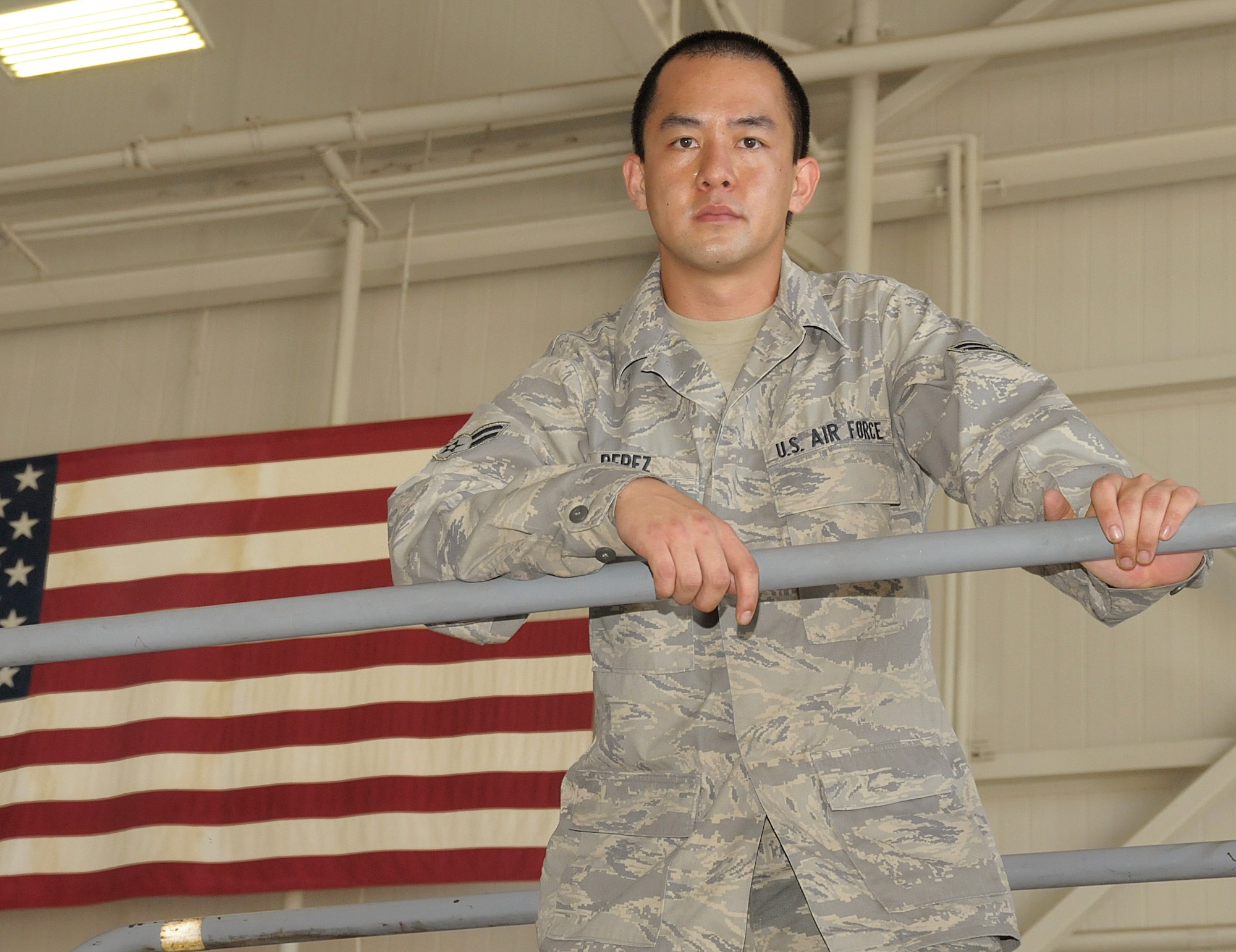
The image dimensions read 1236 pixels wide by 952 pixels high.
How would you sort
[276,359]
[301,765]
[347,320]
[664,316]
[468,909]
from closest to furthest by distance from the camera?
[664,316] → [468,909] → [301,765] → [347,320] → [276,359]

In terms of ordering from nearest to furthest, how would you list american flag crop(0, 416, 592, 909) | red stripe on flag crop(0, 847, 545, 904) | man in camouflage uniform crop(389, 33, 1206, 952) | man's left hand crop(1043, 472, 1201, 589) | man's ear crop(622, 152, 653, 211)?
man's left hand crop(1043, 472, 1201, 589)
man in camouflage uniform crop(389, 33, 1206, 952)
man's ear crop(622, 152, 653, 211)
red stripe on flag crop(0, 847, 545, 904)
american flag crop(0, 416, 592, 909)

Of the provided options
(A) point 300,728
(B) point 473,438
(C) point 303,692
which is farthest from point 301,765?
(B) point 473,438

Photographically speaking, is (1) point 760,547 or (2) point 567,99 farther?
(2) point 567,99

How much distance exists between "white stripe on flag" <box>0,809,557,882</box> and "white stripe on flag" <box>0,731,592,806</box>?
0.14 metres

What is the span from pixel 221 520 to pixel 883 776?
4.51 metres

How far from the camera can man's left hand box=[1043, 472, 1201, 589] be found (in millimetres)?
1273

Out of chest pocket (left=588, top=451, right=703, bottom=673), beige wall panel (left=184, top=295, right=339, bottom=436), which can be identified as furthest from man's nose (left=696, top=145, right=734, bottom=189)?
beige wall panel (left=184, top=295, right=339, bottom=436)

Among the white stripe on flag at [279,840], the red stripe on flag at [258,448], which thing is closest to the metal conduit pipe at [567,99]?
the red stripe on flag at [258,448]

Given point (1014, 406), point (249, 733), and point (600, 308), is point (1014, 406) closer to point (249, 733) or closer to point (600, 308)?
point (249, 733)

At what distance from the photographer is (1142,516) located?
1280mm

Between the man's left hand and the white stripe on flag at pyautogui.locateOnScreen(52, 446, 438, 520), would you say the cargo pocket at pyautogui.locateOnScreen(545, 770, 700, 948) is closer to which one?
the man's left hand

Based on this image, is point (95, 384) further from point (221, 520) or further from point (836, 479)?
point (836, 479)

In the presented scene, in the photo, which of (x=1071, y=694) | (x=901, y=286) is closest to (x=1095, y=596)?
(x=901, y=286)

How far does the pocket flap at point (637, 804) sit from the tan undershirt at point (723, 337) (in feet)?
1.80
